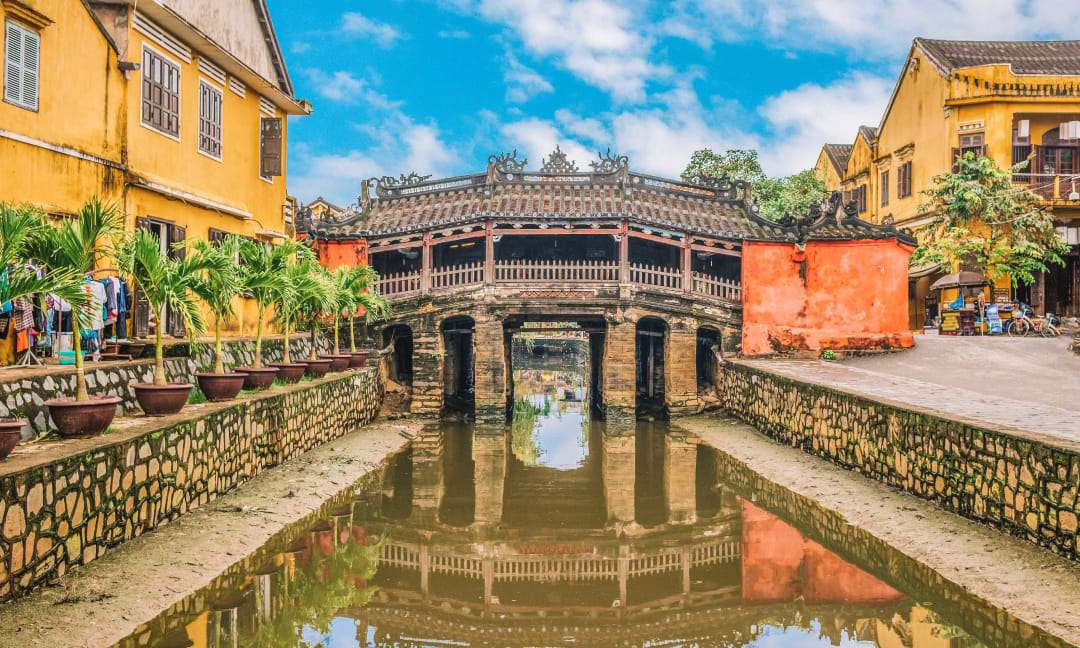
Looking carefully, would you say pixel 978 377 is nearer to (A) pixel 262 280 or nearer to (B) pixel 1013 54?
(A) pixel 262 280

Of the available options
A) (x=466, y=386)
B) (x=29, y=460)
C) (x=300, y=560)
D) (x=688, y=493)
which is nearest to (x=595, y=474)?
(x=688, y=493)

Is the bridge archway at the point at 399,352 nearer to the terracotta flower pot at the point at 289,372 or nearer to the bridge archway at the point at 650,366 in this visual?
the bridge archway at the point at 650,366

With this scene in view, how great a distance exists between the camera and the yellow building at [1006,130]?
2545cm

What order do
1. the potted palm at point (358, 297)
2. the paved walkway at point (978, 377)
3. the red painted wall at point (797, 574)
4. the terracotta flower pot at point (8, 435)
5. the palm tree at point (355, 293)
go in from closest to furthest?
the terracotta flower pot at point (8, 435) → the red painted wall at point (797, 574) → the paved walkway at point (978, 377) → the palm tree at point (355, 293) → the potted palm at point (358, 297)

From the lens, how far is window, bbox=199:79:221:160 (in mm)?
15492

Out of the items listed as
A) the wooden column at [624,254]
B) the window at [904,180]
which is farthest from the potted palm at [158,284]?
the window at [904,180]

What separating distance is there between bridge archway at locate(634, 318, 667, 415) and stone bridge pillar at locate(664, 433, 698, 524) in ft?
15.2

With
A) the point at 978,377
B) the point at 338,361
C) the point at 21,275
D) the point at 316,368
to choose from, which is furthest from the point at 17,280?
the point at 978,377

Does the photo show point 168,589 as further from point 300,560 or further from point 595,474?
point 595,474

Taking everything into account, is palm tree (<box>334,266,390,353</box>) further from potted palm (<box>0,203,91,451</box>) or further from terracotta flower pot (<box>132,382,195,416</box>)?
potted palm (<box>0,203,91,451</box>)

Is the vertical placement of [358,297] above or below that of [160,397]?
above

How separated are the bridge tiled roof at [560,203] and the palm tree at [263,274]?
797 centimetres

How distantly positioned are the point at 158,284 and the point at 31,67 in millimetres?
4643

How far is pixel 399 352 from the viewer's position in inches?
899
